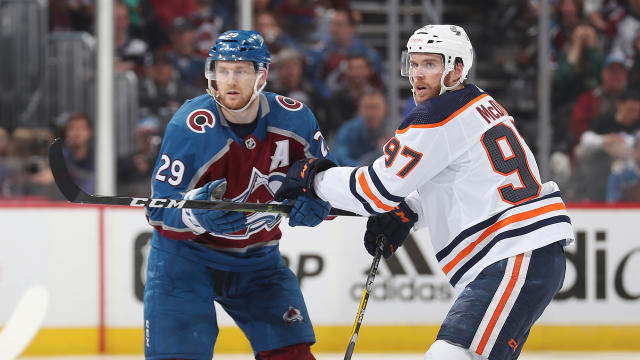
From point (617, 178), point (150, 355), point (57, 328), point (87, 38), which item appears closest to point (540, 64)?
point (617, 178)

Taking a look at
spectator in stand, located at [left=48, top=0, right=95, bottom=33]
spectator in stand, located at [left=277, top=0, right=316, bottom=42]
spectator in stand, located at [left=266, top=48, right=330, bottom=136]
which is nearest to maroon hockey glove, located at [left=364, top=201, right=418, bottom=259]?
spectator in stand, located at [left=266, top=48, right=330, bottom=136]

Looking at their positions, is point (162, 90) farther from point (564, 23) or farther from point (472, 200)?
point (472, 200)

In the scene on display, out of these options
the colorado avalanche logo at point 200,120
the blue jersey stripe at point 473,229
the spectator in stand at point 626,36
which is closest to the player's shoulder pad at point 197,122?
the colorado avalanche logo at point 200,120

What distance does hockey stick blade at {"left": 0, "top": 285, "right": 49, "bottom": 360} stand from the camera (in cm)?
447

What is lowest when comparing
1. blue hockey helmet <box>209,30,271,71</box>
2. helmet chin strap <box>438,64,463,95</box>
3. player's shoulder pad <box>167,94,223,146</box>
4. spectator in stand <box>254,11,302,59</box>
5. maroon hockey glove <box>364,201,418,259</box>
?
maroon hockey glove <box>364,201,418,259</box>

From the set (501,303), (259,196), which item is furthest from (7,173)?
(501,303)

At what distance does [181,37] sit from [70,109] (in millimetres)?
838

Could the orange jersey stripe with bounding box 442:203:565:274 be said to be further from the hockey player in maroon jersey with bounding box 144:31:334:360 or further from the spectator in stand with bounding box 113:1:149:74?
the spectator in stand with bounding box 113:1:149:74

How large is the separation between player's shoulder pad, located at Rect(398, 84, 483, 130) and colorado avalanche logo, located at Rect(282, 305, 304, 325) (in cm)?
65

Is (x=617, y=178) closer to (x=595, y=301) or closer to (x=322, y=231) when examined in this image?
(x=595, y=301)

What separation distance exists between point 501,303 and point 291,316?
66cm

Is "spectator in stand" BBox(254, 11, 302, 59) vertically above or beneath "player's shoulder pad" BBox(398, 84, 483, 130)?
above

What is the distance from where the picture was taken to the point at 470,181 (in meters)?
2.38

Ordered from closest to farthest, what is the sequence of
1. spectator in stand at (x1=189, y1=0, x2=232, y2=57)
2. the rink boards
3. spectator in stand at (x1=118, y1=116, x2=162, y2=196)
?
the rink boards → spectator in stand at (x1=118, y1=116, x2=162, y2=196) → spectator in stand at (x1=189, y1=0, x2=232, y2=57)
